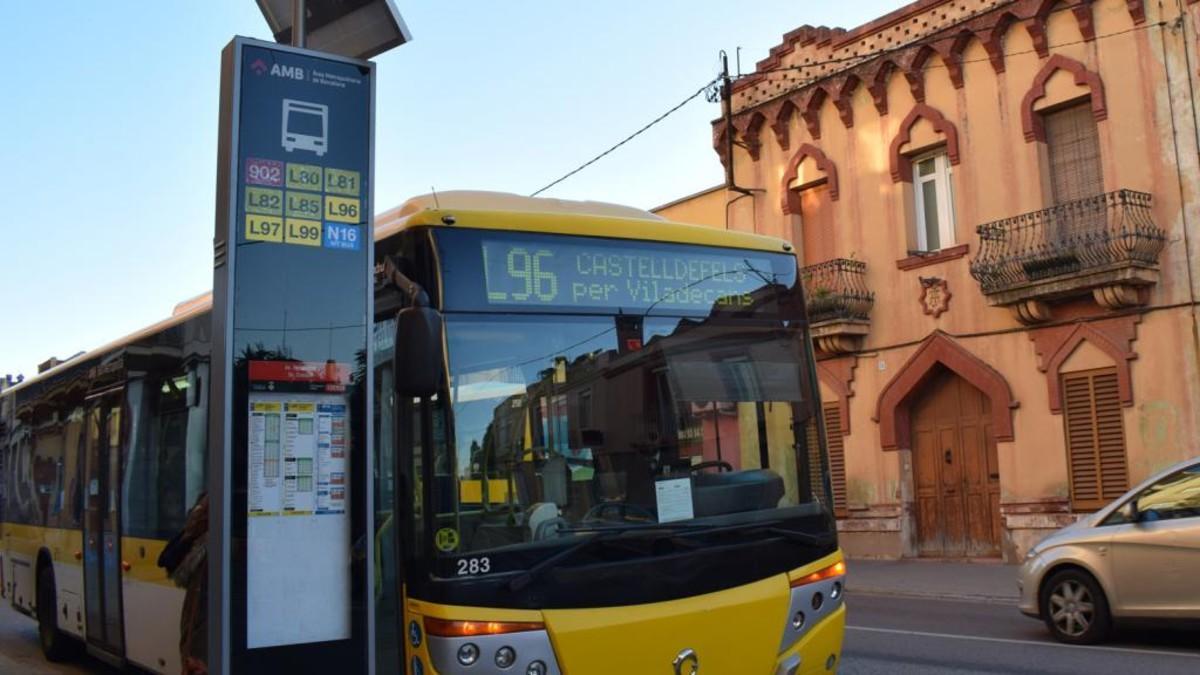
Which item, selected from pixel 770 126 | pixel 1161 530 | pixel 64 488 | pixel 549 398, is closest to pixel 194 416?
pixel 549 398

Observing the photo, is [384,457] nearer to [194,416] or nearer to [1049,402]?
[194,416]

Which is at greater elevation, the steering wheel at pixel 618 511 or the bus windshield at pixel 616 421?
the bus windshield at pixel 616 421

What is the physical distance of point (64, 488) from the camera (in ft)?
33.4

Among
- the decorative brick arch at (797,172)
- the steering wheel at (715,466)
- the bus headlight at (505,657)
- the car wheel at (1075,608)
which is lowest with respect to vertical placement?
the car wheel at (1075,608)

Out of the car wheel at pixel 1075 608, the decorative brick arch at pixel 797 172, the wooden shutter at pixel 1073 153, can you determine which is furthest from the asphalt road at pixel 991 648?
the decorative brick arch at pixel 797 172

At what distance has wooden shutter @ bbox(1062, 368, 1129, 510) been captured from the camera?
16953 mm

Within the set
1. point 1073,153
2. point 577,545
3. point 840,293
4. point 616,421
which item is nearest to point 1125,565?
point 616,421

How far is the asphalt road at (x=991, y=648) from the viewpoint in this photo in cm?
877

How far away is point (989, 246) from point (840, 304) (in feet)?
10.0

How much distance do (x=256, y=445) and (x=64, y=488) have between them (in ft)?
20.3

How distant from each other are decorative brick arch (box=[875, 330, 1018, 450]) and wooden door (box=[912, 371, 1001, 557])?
0.23 meters

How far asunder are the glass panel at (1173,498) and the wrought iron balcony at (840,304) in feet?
36.8

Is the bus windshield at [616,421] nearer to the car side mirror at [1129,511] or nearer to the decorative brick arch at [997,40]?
the car side mirror at [1129,511]

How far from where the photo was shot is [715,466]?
5.83 m
